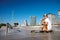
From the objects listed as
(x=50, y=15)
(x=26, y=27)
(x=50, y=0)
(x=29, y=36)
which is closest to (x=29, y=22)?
(x=26, y=27)

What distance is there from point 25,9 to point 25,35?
13.3 inches

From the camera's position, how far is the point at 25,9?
1689mm

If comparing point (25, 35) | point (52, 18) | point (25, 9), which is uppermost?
point (25, 9)

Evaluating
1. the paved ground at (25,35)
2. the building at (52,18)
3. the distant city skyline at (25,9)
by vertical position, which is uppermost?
the distant city skyline at (25,9)

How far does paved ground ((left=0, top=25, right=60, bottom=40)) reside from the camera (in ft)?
5.29

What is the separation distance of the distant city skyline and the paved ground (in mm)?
142

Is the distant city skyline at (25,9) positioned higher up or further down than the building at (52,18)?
higher up

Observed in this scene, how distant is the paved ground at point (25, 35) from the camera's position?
1.61 metres

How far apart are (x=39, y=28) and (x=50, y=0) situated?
391mm

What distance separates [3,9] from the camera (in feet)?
5.54

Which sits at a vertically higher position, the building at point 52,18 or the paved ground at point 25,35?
the building at point 52,18

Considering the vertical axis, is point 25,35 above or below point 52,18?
below

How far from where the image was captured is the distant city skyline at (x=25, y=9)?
1.66m

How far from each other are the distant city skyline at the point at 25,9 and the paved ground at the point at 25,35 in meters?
0.14
